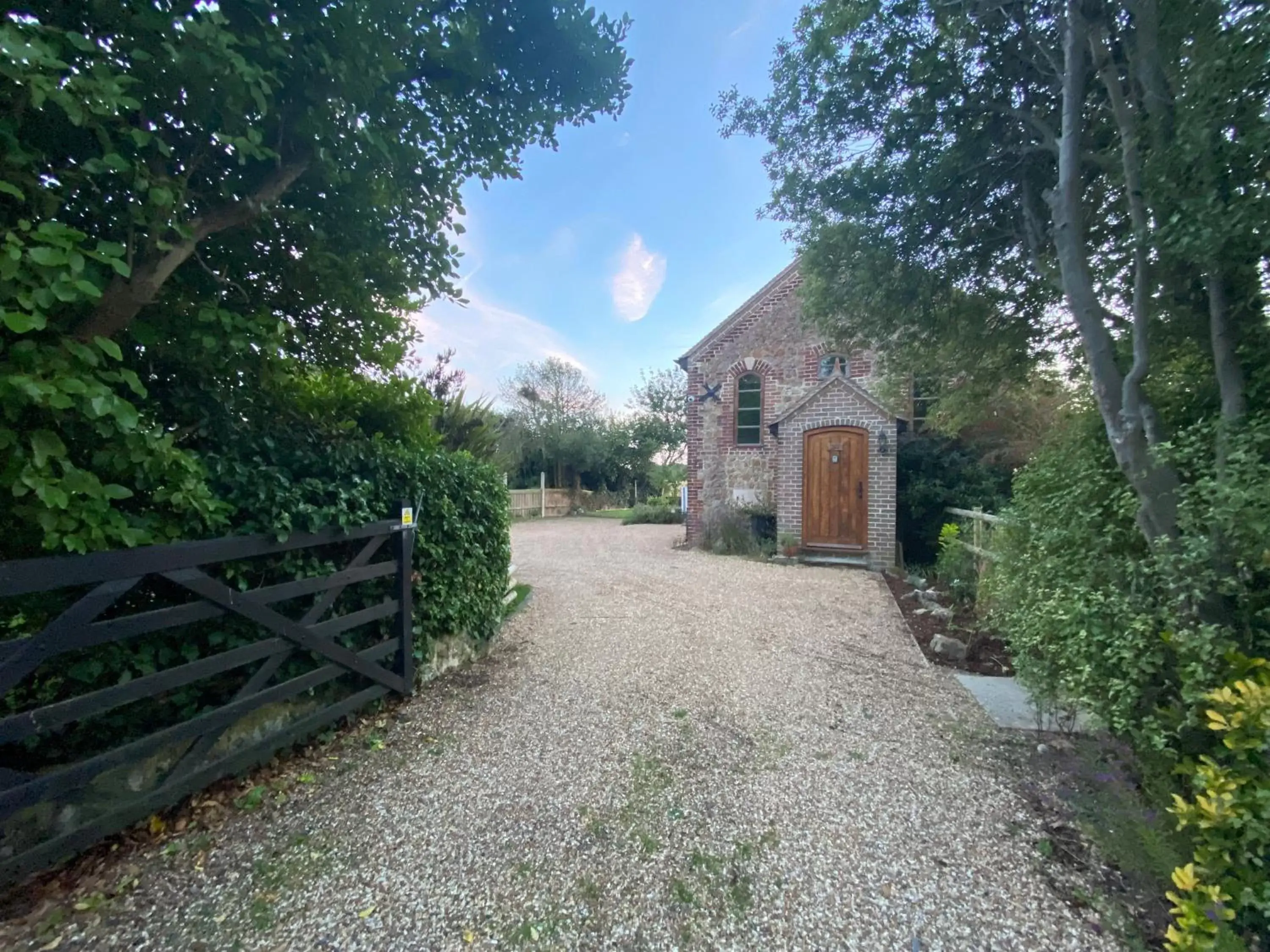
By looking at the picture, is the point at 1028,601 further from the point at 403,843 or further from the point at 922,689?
the point at 403,843

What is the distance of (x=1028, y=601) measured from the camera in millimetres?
2980

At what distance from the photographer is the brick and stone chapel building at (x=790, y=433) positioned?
373 inches

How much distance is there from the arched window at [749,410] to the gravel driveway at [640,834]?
7971 millimetres

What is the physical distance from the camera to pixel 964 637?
526 cm

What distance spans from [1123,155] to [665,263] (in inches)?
377

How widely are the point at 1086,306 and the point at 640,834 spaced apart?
3.28 m

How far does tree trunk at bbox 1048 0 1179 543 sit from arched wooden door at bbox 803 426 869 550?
6.98 metres

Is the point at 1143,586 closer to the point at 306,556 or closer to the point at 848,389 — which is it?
the point at 306,556

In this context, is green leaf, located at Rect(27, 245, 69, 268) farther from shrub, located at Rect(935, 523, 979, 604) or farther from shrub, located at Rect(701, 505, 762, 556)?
shrub, located at Rect(701, 505, 762, 556)

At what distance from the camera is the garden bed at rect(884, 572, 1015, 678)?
14.6 feet

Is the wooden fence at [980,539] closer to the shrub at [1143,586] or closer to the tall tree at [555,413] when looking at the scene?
the shrub at [1143,586]

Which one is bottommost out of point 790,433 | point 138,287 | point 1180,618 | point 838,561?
point 838,561

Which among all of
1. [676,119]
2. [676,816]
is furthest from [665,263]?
[676,816]

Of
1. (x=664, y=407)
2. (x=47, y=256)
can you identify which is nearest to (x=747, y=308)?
(x=47, y=256)
